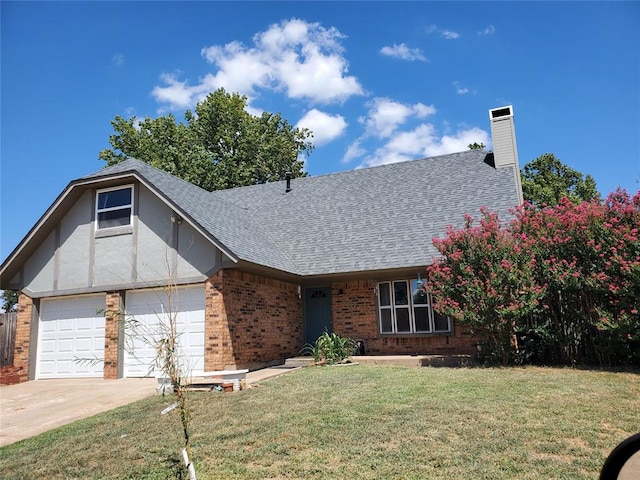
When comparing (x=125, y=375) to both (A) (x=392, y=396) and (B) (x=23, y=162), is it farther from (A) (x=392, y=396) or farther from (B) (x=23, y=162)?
(A) (x=392, y=396)

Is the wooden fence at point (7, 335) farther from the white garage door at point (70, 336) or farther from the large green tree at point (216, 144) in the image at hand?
the large green tree at point (216, 144)

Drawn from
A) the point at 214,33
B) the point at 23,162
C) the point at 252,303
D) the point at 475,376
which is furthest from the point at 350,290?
the point at 23,162

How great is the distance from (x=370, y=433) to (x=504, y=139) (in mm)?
13262

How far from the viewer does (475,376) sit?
9.35 meters

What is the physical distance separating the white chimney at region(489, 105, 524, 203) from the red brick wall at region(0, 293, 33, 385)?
1583cm

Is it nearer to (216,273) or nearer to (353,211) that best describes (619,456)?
(216,273)

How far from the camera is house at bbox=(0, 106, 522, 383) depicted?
12.4 metres

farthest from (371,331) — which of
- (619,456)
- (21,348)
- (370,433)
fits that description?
(619,456)

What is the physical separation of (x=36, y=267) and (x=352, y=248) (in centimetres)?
971

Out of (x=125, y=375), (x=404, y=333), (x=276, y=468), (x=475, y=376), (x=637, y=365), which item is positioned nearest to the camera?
(x=276, y=468)

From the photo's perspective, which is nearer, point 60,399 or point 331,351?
point 60,399

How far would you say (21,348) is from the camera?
45.1ft

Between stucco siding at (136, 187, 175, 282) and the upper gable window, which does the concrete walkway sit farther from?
the upper gable window

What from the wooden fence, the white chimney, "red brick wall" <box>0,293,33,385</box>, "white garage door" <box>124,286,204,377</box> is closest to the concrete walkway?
"red brick wall" <box>0,293,33,385</box>
